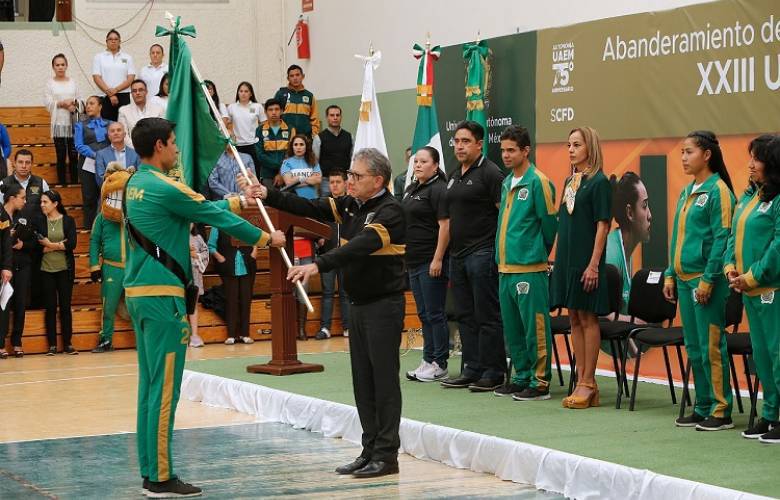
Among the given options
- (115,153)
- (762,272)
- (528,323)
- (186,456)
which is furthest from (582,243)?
(115,153)

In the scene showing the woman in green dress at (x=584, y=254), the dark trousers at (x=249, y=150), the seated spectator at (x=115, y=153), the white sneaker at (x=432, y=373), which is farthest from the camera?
the dark trousers at (x=249, y=150)

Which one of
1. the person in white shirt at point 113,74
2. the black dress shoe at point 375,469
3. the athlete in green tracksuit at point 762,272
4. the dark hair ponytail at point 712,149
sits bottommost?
the black dress shoe at point 375,469

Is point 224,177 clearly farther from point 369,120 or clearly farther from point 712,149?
point 712,149

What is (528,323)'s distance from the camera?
26.7 ft

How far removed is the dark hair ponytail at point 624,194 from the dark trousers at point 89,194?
675 cm

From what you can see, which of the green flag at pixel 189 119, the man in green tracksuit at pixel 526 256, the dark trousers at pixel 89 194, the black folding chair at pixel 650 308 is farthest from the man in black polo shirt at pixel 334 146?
the black folding chair at pixel 650 308

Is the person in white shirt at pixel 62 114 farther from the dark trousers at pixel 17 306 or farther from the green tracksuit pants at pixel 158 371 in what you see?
the green tracksuit pants at pixel 158 371

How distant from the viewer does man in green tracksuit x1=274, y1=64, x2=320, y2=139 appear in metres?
15.0

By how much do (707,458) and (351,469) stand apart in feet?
→ 5.82

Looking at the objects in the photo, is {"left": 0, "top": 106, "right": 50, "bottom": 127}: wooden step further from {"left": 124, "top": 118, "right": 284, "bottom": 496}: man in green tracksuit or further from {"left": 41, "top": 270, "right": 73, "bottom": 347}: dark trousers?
{"left": 124, "top": 118, "right": 284, "bottom": 496}: man in green tracksuit

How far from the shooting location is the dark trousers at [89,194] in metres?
14.1

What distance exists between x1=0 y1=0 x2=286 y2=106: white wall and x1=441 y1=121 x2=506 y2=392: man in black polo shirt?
9693 millimetres

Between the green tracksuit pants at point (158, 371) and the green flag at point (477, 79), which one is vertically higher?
the green flag at point (477, 79)

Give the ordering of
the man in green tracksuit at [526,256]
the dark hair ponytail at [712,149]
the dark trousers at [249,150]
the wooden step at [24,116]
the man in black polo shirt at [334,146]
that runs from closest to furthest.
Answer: the dark hair ponytail at [712,149] → the man in green tracksuit at [526,256] → the man in black polo shirt at [334,146] → the dark trousers at [249,150] → the wooden step at [24,116]
